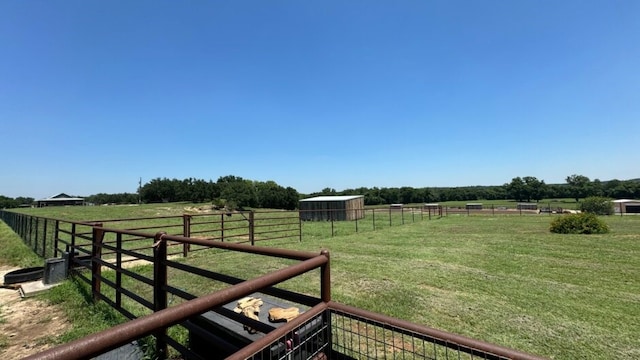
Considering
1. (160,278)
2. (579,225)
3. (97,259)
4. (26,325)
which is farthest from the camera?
(579,225)

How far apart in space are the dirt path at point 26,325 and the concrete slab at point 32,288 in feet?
0.34

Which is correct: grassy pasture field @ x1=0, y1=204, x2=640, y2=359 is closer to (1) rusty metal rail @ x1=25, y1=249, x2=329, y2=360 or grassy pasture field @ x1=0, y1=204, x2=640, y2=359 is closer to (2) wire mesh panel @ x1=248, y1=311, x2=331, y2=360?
(2) wire mesh panel @ x1=248, y1=311, x2=331, y2=360

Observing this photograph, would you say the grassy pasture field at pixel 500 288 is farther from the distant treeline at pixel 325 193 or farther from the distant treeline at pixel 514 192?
the distant treeline at pixel 514 192

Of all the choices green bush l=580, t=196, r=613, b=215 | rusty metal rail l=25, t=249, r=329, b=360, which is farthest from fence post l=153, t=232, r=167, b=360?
green bush l=580, t=196, r=613, b=215

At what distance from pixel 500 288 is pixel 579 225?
11.7 m

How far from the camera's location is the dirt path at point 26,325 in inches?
127

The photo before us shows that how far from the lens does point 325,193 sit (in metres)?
63.1

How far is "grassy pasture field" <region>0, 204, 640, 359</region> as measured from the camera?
135 inches

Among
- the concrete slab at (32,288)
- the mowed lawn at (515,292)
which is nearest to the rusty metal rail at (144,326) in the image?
the mowed lawn at (515,292)

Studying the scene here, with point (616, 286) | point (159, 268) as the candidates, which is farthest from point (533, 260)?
point (159, 268)

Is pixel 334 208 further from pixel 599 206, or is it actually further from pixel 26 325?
pixel 599 206

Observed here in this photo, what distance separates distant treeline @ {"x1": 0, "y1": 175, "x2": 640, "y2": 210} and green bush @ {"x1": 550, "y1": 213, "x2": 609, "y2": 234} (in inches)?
1378

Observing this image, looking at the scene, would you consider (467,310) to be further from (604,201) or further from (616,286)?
(604,201)

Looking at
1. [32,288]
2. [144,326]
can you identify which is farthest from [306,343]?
[32,288]
